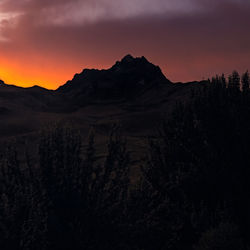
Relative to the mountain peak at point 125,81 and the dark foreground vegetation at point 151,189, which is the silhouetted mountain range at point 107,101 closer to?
the mountain peak at point 125,81

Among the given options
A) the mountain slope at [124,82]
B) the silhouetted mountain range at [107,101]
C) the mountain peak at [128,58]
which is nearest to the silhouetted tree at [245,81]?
the silhouetted mountain range at [107,101]

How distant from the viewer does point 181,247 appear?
9961 millimetres

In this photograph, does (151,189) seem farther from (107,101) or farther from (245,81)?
(107,101)

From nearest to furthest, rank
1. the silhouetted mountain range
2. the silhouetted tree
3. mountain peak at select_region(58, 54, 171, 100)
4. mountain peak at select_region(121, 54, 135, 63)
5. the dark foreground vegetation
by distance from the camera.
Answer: the dark foreground vegetation → the silhouetted tree → the silhouetted mountain range → mountain peak at select_region(58, 54, 171, 100) → mountain peak at select_region(121, 54, 135, 63)

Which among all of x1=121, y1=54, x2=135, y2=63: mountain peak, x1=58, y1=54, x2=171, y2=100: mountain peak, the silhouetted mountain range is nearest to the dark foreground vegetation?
the silhouetted mountain range

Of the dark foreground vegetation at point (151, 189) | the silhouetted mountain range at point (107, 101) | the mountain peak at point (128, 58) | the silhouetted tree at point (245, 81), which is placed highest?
the mountain peak at point (128, 58)

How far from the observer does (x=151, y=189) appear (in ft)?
28.1

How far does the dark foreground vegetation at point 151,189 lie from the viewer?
717 cm

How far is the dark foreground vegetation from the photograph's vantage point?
717 centimetres

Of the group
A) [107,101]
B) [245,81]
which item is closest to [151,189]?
[245,81]

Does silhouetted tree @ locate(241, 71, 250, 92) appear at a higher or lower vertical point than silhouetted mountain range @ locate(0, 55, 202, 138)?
lower

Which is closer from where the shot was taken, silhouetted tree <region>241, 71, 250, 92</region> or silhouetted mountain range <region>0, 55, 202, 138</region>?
silhouetted tree <region>241, 71, 250, 92</region>

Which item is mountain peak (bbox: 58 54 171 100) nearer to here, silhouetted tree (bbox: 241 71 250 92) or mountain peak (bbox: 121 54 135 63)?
mountain peak (bbox: 121 54 135 63)

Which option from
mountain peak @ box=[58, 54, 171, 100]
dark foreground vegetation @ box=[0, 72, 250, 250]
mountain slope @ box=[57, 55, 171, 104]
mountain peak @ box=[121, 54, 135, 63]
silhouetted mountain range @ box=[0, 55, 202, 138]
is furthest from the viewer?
mountain peak @ box=[121, 54, 135, 63]
